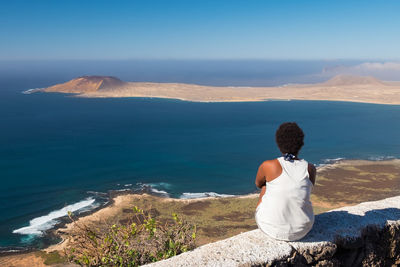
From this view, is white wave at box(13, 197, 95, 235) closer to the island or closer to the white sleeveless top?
the white sleeveless top

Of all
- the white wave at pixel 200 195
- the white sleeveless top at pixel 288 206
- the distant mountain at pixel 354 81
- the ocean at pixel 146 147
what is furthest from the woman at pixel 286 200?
the distant mountain at pixel 354 81

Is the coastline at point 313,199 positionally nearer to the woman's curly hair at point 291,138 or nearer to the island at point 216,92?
the woman's curly hair at point 291,138

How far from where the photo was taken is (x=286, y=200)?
3564 millimetres

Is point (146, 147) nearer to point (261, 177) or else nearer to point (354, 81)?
point (261, 177)

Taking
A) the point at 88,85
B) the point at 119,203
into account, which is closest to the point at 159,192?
the point at 119,203

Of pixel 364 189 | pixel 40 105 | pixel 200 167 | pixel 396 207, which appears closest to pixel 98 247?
pixel 396 207

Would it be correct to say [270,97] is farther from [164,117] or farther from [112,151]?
[112,151]

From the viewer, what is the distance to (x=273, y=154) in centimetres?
4159

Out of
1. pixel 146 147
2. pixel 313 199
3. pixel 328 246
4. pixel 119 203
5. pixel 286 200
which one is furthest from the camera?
pixel 146 147

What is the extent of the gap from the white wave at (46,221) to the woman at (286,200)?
820 inches

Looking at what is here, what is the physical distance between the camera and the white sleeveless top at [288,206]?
356 cm

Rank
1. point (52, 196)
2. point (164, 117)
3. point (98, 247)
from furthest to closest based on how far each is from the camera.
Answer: point (164, 117) < point (52, 196) < point (98, 247)

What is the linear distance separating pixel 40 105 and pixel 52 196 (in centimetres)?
5988

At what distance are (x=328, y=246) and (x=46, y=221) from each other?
22.5 metres
